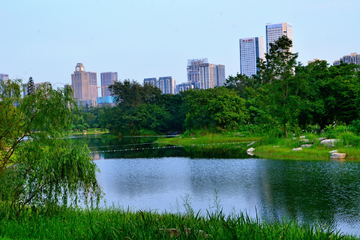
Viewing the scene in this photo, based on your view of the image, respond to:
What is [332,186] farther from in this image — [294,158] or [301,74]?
[301,74]

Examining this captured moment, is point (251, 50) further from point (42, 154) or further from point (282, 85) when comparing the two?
point (42, 154)

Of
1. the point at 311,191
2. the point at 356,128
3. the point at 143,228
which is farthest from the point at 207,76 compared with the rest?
the point at 143,228

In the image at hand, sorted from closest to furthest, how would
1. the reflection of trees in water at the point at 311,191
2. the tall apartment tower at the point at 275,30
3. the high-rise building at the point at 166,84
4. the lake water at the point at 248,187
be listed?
the reflection of trees in water at the point at 311,191
the lake water at the point at 248,187
the tall apartment tower at the point at 275,30
the high-rise building at the point at 166,84

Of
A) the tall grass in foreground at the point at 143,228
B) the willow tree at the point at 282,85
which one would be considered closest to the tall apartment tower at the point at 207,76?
the willow tree at the point at 282,85

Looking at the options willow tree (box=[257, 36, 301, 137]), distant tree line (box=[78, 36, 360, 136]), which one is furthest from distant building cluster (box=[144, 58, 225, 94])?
willow tree (box=[257, 36, 301, 137])

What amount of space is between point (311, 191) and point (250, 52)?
164 meters

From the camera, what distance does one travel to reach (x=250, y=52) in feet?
555

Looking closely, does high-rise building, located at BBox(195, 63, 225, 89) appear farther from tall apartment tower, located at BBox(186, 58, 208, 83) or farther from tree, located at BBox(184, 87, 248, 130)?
tree, located at BBox(184, 87, 248, 130)

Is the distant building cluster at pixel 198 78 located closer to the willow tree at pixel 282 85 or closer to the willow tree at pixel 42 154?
the willow tree at pixel 282 85

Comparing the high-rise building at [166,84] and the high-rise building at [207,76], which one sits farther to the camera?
the high-rise building at [166,84]

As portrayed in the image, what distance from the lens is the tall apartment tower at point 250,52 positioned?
167 m

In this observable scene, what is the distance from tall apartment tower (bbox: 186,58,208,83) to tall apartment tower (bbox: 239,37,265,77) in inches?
771

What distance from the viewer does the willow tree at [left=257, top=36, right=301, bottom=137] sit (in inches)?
944

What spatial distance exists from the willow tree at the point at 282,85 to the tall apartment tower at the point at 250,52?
145381 millimetres
